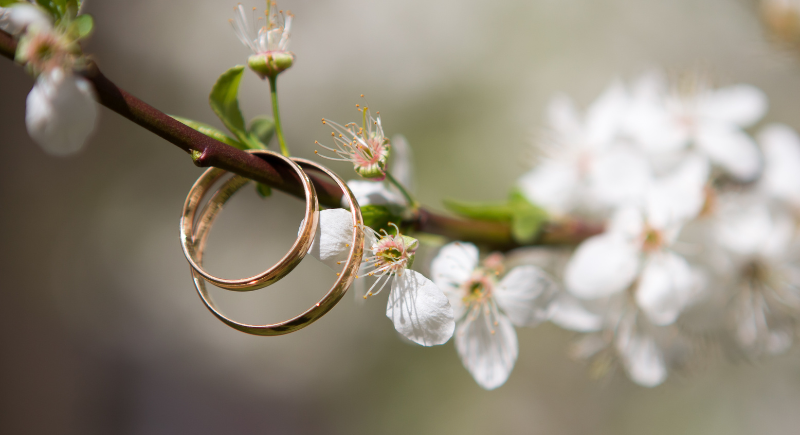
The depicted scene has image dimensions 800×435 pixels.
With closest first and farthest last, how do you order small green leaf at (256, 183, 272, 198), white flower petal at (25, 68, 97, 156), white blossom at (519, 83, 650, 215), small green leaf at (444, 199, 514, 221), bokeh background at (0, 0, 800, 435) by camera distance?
1. white flower petal at (25, 68, 97, 156)
2. small green leaf at (256, 183, 272, 198)
3. small green leaf at (444, 199, 514, 221)
4. white blossom at (519, 83, 650, 215)
5. bokeh background at (0, 0, 800, 435)

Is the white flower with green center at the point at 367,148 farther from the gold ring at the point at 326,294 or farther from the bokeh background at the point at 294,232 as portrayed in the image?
the bokeh background at the point at 294,232

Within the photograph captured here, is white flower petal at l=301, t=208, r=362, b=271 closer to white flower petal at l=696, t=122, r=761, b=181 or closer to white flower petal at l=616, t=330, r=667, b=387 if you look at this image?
white flower petal at l=616, t=330, r=667, b=387

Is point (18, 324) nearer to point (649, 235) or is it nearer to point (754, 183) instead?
point (649, 235)

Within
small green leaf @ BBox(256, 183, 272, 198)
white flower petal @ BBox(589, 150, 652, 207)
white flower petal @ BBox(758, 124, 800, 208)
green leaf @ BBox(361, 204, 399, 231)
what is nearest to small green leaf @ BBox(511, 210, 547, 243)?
white flower petal @ BBox(589, 150, 652, 207)

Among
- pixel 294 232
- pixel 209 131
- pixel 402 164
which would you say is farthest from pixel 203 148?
pixel 294 232

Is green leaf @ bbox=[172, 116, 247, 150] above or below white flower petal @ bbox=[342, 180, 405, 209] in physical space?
above

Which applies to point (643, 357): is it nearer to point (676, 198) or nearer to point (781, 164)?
point (676, 198)

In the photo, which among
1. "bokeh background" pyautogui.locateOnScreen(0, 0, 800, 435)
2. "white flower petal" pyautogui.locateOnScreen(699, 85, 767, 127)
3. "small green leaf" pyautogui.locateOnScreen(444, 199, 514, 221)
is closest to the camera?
"small green leaf" pyautogui.locateOnScreen(444, 199, 514, 221)

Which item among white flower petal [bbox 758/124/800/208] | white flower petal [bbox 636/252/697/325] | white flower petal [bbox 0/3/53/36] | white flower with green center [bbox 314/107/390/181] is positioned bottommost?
white flower petal [bbox 636/252/697/325]
